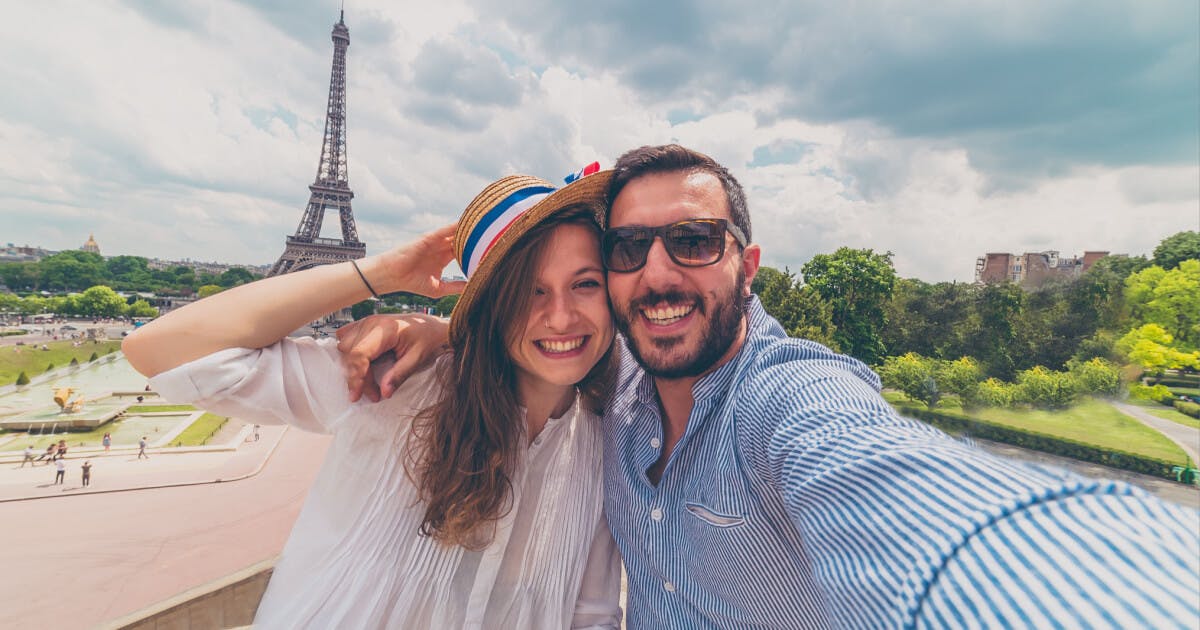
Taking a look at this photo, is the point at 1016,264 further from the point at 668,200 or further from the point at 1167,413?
the point at 668,200

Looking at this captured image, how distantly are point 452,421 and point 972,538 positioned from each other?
1706 mm

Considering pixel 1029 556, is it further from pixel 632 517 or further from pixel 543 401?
pixel 543 401

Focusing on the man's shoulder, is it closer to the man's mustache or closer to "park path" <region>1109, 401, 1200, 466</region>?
the man's mustache

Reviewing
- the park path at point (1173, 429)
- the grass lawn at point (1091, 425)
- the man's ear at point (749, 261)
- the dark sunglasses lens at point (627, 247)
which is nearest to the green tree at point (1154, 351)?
the park path at point (1173, 429)

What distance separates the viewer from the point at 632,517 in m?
2.13

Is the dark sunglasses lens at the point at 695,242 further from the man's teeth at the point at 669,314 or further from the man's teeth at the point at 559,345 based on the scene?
the man's teeth at the point at 559,345

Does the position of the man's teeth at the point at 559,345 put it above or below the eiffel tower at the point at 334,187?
below

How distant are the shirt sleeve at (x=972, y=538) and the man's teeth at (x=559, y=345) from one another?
1.07 meters

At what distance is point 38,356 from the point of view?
35.1m

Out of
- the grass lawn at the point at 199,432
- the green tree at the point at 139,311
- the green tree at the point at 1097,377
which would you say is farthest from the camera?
the green tree at the point at 139,311

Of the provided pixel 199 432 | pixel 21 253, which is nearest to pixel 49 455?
pixel 199 432

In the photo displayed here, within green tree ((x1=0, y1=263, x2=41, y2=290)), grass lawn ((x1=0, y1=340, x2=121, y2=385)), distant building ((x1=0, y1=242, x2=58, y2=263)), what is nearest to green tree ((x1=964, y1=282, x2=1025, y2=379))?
grass lawn ((x1=0, y1=340, x2=121, y2=385))

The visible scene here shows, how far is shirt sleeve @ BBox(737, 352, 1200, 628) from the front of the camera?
0.70 metres

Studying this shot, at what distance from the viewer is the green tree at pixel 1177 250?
33.6 m
